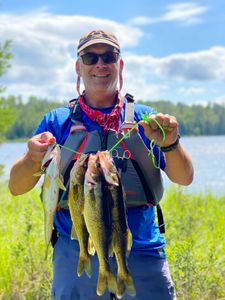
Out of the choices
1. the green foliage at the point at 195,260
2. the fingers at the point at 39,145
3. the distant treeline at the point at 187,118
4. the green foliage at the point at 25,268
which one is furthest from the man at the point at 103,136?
the distant treeline at the point at 187,118

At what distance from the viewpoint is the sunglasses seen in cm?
385

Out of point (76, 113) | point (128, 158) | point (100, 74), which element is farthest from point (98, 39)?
point (128, 158)

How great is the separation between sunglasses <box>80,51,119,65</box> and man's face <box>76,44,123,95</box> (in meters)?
0.02

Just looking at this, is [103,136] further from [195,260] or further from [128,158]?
[195,260]

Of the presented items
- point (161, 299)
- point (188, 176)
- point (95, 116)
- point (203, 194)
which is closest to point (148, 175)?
point (188, 176)

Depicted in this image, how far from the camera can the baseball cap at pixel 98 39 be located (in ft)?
12.6

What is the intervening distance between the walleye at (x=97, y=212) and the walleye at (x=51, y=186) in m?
0.20

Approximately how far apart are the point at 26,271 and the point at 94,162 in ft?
11.4

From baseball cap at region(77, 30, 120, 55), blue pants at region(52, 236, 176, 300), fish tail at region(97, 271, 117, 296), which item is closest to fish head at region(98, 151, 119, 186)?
fish tail at region(97, 271, 117, 296)

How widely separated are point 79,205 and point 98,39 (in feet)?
5.00

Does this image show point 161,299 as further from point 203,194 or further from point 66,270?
point 203,194

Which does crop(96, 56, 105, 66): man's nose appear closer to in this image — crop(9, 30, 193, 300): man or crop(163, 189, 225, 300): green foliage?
crop(9, 30, 193, 300): man

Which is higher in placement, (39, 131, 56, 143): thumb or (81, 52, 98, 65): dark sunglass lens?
(81, 52, 98, 65): dark sunglass lens

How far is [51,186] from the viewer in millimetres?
2906
